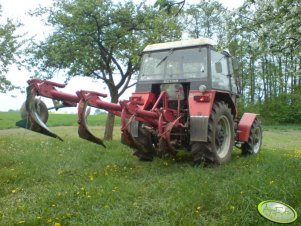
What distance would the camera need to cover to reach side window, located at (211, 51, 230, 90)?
24.0 feet

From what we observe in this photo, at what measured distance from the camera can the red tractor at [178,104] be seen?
6.03 m

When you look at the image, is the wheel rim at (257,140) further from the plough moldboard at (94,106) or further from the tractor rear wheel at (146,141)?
the tractor rear wheel at (146,141)

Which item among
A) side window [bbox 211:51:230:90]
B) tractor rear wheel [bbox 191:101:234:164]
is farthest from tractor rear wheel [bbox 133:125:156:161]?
side window [bbox 211:51:230:90]

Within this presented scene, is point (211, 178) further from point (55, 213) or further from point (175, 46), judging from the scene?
point (175, 46)

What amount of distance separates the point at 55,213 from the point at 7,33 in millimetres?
13449

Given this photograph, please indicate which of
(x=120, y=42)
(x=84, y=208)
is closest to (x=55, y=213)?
(x=84, y=208)

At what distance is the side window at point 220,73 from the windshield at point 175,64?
0.24 meters

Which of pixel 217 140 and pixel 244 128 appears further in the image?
pixel 244 128

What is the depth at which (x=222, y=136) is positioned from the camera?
7.34m

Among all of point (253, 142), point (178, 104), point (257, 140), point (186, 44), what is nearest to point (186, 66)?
point (186, 44)

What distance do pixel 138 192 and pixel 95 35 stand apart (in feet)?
20.0

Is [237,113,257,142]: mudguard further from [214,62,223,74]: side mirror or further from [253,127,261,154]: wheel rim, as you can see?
[214,62,223,74]: side mirror

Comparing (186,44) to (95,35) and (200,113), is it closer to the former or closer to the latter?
(200,113)

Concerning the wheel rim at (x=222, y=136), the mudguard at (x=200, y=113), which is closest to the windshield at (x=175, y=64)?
the mudguard at (x=200, y=113)
